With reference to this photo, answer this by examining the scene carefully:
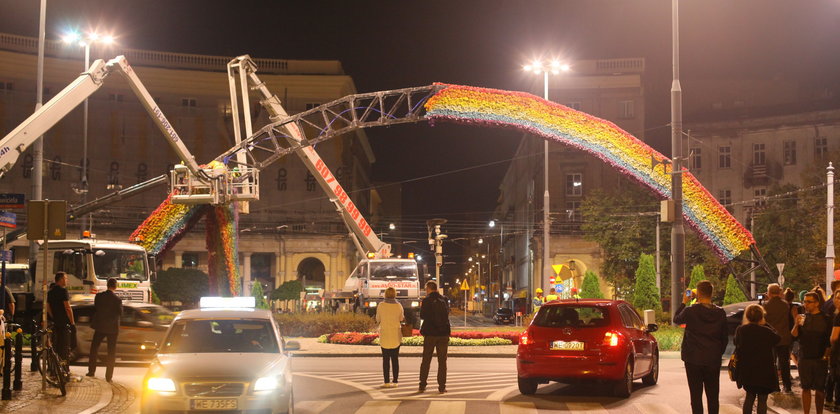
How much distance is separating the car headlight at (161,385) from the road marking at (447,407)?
414 centimetres

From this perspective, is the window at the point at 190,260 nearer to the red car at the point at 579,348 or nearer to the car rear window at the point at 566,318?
the car rear window at the point at 566,318

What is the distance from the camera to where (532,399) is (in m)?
15.7

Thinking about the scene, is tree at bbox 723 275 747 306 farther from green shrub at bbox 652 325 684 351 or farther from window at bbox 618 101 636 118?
window at bbox 618 101 636 118

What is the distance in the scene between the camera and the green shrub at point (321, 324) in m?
36.1

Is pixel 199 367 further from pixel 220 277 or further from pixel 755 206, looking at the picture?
pixel 755 206

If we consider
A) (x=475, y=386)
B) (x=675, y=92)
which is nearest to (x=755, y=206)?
(x=675, y=92)

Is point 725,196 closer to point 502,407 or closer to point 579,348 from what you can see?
point 579,348

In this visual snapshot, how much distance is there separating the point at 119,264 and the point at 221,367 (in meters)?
21.1

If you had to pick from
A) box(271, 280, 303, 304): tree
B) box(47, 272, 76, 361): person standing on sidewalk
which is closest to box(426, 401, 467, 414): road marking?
box(47, 272, 76, 361): person standing on sidewalk

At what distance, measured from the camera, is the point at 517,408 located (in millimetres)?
14367

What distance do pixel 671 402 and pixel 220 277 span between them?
1840 centimetres

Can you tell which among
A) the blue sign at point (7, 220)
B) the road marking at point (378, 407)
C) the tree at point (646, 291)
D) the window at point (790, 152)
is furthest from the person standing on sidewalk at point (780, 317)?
the window at point (790, 152)

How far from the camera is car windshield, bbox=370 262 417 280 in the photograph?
41.0 meters

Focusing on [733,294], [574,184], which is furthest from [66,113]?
[574,184]
